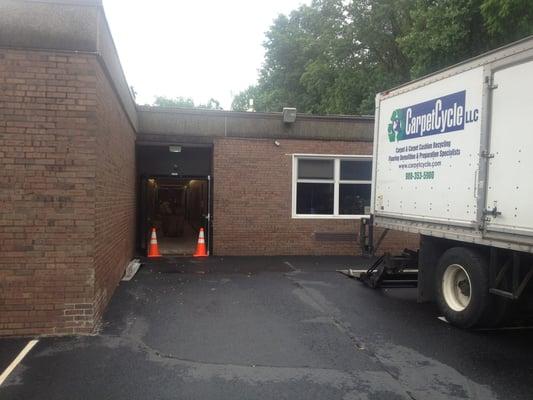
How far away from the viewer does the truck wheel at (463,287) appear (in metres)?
6.96

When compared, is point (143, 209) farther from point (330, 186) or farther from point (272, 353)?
point (272, 353)

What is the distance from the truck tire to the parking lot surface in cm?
23

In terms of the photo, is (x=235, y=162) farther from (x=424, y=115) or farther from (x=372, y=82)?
(x=372, y=82)

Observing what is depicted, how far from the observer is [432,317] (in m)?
8.01

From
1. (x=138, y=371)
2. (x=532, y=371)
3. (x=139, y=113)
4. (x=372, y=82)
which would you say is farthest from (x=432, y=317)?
(x=372, y=82)

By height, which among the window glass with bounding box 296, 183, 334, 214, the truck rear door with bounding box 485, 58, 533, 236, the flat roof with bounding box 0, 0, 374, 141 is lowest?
the window glass with bounding box 296, 183, 334, 214

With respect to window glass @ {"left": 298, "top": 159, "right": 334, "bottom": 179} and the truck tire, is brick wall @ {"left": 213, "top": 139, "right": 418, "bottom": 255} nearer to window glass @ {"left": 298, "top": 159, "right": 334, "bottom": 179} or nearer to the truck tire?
window glass @ {"left": 298, "top": 159, "right": 334, "bottom": 179}

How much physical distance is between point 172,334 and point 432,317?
399 cm

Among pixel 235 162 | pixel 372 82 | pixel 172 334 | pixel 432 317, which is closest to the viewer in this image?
pixel 172 334

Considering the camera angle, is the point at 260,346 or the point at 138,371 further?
the point at 260,346

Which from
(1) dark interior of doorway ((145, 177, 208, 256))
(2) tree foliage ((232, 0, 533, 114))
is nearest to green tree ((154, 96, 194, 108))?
(2) tree foliage ((232, 0, 533, 114))

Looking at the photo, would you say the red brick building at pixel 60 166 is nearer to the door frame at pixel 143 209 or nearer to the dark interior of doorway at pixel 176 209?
the door frame at pixel 143 209

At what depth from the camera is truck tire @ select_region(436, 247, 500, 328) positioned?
6.96 metres

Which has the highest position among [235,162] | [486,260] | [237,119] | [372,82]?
[372,82]
